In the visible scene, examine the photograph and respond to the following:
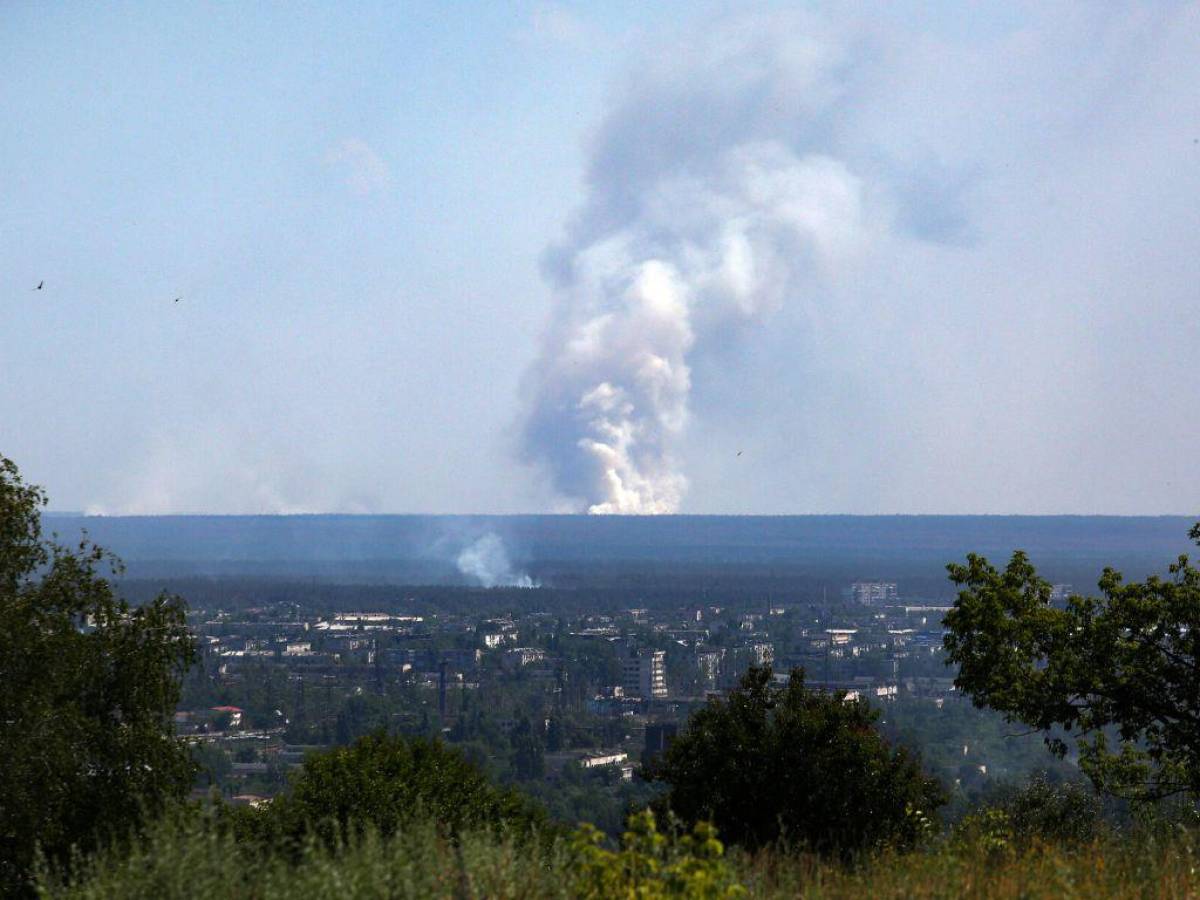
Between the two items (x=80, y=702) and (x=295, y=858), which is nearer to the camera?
(x=295, y=858)

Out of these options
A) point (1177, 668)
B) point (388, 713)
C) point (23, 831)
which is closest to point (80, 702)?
point (23, 831)

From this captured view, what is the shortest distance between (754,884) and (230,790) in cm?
6823

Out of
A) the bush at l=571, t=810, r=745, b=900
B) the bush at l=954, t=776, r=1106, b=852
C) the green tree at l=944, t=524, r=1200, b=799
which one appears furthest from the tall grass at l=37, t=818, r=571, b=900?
the green tree at l=944, t=524, r=1200, b=799

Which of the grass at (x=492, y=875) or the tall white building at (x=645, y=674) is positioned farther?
the tall white building at (x=645, y=674)

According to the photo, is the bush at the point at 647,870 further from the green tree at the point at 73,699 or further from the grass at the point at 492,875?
the green tree at the point at 73,699

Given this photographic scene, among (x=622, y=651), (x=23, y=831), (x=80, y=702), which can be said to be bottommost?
(x=622, y=651)

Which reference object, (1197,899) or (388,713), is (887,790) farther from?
(388,713)

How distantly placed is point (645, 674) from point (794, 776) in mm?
156116

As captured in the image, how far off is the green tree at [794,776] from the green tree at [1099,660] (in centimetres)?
202

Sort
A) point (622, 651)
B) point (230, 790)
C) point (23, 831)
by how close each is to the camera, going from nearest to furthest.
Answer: point (23, 831) < point (230, 790) < point (622, 651)

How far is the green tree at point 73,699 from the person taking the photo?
2006 centimetres

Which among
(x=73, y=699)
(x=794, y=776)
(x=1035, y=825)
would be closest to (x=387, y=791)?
(x=73, y=699)

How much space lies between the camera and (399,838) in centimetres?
1067

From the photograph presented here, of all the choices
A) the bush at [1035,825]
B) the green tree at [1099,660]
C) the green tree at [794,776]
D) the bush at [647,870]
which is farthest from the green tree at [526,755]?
the bush at [647,870]
